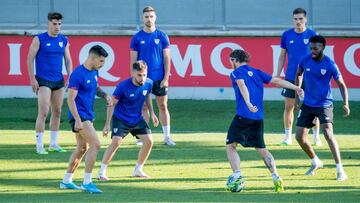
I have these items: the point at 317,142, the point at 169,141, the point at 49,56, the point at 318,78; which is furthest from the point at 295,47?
the point at 49,56

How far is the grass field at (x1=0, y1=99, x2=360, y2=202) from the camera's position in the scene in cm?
1348

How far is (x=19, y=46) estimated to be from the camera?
25.6m

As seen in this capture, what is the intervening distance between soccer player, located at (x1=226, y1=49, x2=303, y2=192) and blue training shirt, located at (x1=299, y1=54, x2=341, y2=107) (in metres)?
1.28

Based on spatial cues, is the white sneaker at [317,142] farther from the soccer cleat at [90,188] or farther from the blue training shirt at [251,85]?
the soccer cleat at [90,188]

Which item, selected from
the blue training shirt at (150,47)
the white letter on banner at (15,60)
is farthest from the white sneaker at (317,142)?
the white letter on banner at (15,60)

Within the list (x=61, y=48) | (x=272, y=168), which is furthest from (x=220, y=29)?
(x=272, y=168)

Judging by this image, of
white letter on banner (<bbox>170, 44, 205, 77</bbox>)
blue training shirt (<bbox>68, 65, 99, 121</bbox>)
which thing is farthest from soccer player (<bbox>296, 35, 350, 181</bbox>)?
white letter on banner (<bbox>170, 44, 205, 77</bbox>)

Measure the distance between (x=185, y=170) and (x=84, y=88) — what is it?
2675 mm

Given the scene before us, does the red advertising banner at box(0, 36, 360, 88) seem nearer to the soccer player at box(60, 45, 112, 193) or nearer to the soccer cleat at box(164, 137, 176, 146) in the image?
the soccer cleat at box(164, 137, 176, 146)

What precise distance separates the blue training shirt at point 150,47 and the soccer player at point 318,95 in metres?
3.88

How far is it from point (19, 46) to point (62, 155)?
27.6 feet

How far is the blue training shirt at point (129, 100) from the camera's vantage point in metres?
14.8

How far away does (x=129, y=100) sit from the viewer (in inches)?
584

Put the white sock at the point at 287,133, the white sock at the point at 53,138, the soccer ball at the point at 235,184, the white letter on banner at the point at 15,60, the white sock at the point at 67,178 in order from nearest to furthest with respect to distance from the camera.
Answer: the soccer ball at the point at 235,184 → the white sock at the point at 67,178 → the white sock at the point at 53,138 → the white sock at the point at 287,133 → the white letter on banner at the point at 15,60
